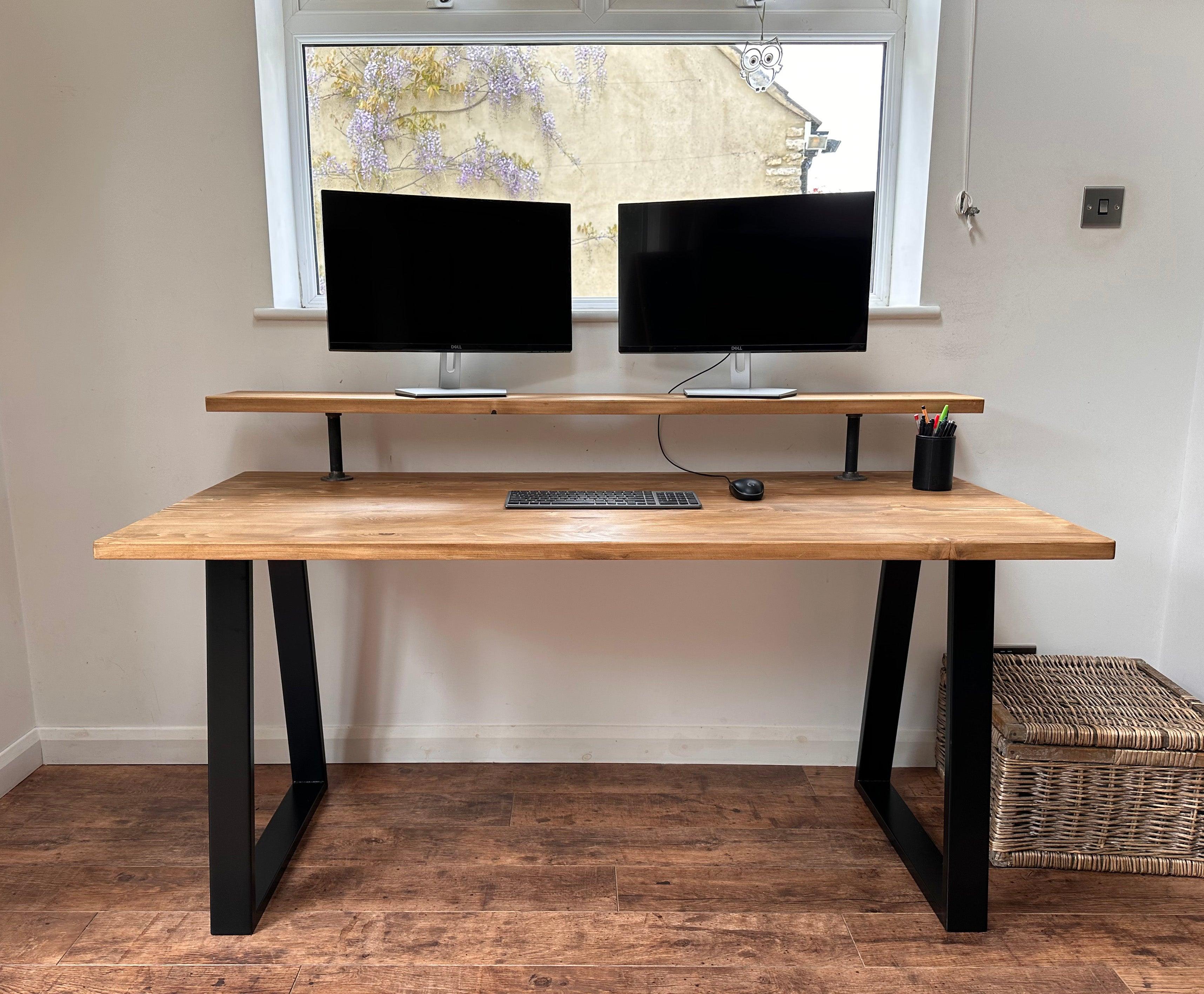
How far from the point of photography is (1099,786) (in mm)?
1729

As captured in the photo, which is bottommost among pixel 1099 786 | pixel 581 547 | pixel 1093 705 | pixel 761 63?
pixel 1099 786

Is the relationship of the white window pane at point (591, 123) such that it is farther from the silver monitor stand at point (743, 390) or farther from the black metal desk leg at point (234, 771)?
the black metal desk leg at point (234, 771)

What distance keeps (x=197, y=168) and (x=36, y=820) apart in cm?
163

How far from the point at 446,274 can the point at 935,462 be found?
1.18m

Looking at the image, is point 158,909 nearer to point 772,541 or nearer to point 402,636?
point 402,636

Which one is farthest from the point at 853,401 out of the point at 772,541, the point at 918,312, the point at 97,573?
the point at 97,573

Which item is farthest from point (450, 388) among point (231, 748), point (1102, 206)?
point (1102, 206)

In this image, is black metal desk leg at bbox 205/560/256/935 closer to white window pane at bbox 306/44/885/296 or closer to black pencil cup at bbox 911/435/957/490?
white window pane at bbox 306/44/885/296

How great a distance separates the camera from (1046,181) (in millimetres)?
1941

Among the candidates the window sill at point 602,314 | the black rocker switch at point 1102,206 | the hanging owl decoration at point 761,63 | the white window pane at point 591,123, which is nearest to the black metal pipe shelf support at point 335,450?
the window sill at point 602,314

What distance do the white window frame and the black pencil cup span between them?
410 mm

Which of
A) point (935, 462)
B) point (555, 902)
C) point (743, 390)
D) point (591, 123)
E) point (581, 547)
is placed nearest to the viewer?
point (581, 547)

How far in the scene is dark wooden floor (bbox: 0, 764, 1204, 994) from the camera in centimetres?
146

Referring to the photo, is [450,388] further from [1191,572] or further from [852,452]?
[1191,572]
